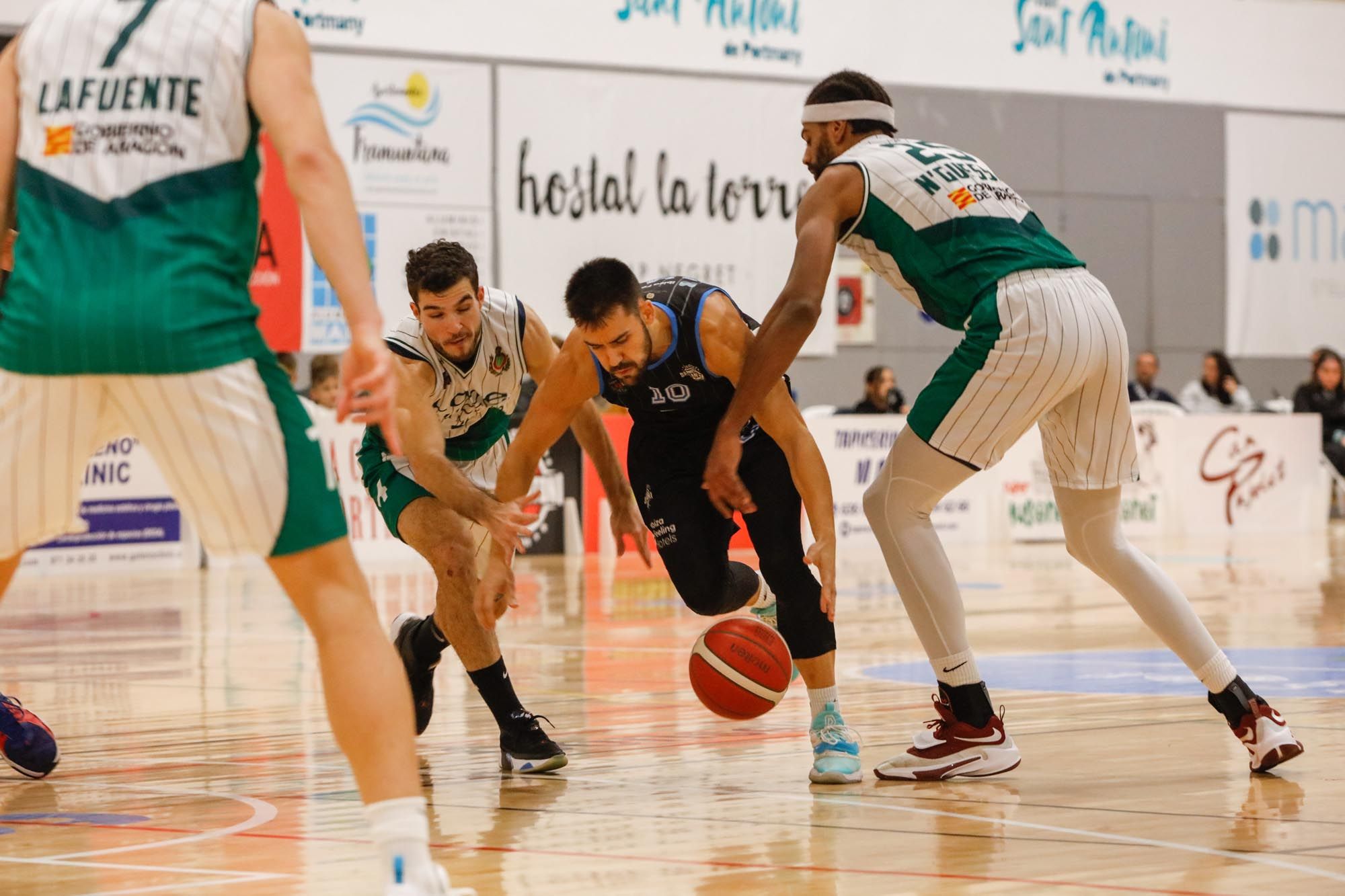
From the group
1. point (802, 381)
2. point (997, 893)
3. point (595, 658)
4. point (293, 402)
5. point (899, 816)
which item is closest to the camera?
point (293, 402)

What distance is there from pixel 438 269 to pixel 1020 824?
2.40 metres

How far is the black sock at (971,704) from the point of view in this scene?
509 cm

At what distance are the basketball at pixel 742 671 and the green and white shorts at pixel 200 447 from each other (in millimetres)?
2294

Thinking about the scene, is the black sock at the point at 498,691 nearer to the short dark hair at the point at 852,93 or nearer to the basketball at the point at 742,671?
the basketball at the point at 742,671

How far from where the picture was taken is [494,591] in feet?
15.9

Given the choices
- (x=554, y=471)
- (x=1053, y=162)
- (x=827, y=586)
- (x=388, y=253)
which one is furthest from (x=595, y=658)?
(x=1053, y=162)

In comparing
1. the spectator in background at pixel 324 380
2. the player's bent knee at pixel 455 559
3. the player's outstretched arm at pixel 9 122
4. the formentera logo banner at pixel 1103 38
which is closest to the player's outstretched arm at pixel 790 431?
the player's bent knee at pixel 455 559

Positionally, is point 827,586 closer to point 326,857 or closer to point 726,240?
point 326,857

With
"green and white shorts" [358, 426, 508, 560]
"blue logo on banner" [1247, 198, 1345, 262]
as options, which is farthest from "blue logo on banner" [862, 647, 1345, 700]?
"blue logo on banner" [1247, 198, 1345, 262]

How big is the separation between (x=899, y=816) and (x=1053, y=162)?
1941 cm

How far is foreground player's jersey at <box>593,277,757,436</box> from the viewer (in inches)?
206

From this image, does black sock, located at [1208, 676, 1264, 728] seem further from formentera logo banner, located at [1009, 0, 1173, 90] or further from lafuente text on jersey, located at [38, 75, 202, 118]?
formentera logo banner, located at [1009, 0, 1173, 90]

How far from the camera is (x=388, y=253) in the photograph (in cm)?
1798

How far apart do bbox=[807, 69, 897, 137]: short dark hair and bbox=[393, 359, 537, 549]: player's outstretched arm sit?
152cm
